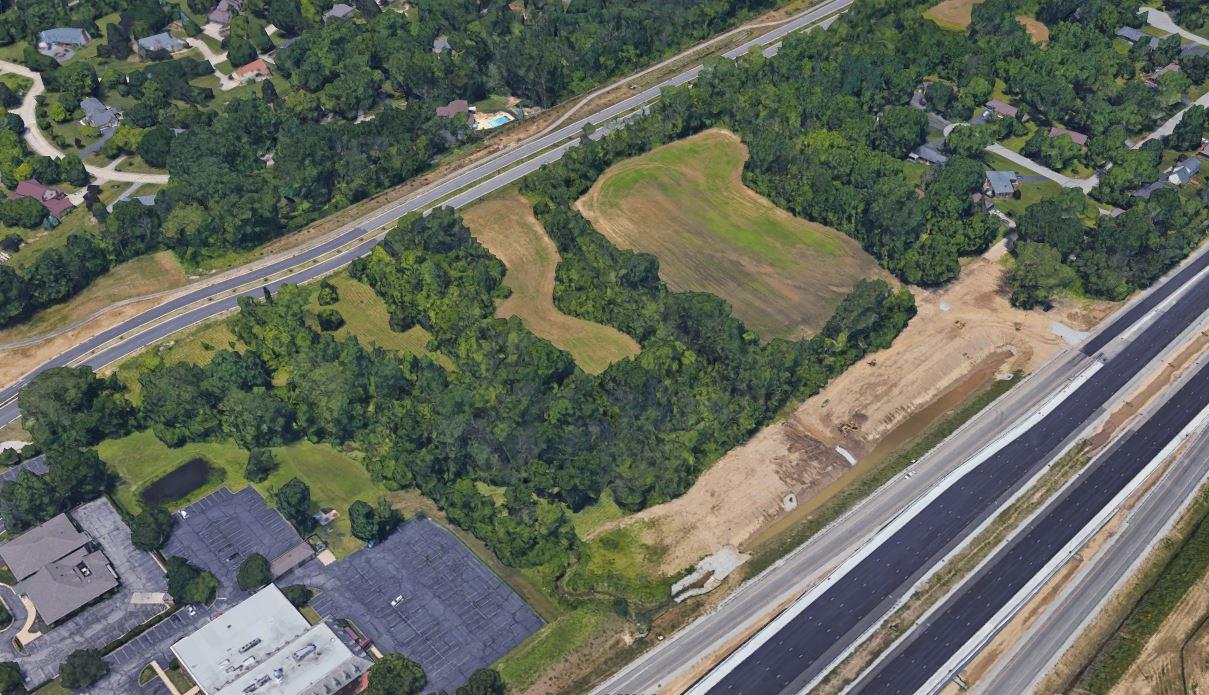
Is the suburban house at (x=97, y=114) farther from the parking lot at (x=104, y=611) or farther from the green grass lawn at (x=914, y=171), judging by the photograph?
the green grass lawn at (x=914, y=171)

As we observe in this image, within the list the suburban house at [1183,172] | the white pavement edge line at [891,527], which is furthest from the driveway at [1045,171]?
the white pavement edge line at [891,527]

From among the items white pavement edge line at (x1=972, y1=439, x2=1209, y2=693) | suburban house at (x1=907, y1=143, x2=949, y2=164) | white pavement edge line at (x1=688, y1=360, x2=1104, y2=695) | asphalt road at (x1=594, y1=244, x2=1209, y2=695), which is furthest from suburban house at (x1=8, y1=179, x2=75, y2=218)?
white pavement edge line at (x1=972, y1=439, x2=1209, y2=693)

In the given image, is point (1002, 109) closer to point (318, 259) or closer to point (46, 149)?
point (318, 259)

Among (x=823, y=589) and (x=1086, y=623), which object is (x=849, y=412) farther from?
(x=1086, y=623)

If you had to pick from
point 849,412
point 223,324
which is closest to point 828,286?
point 849,412

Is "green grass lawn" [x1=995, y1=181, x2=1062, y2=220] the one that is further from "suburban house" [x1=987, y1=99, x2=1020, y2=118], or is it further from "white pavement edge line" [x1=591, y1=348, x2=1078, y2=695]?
"white pavement edge line" [x1=591, y1=348, x2=1078, y2=695]

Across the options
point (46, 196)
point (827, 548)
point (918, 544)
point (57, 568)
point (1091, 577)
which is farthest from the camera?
point (46, 196)

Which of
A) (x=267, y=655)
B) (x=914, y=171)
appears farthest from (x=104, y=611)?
(x=914, y=171)
